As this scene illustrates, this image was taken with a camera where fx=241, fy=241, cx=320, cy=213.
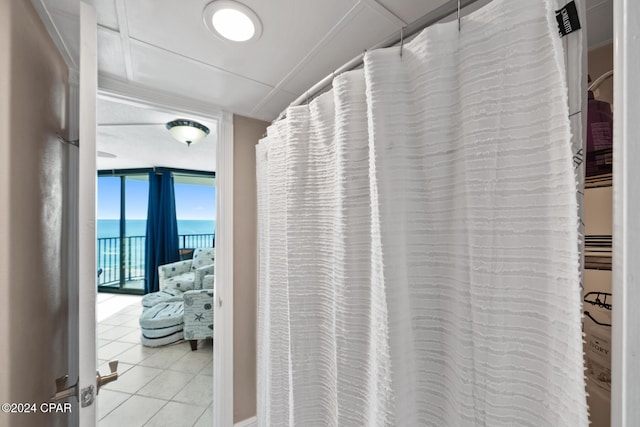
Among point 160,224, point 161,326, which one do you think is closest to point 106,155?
point 160,224

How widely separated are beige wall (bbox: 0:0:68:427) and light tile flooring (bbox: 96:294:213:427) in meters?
1.03

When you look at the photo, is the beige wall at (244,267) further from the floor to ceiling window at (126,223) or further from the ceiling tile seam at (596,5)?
the floor to ceiling window at (126,223)

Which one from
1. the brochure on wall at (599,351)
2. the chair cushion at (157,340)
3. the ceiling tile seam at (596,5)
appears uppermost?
the ceiling tile seam at (596,5)

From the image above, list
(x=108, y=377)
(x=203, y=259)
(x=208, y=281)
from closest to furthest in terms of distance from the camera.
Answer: (x=108, y=377), (x=208, y=281), (x=203, y=259)

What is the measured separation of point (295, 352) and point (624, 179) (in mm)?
906

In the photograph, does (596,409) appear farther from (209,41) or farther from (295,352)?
(209,41)

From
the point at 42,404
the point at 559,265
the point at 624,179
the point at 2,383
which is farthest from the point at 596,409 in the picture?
the point at 42,404

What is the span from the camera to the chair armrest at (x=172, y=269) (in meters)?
3.79

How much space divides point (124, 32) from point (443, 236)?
124 centimetres

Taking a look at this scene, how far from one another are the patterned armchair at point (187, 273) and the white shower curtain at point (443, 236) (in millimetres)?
3030

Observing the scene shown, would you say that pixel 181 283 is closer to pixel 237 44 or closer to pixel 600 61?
pixel 237 44

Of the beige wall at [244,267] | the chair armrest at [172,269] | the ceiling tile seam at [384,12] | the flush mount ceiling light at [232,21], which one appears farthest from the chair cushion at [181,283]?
the ceiling tile seam at [384,12]

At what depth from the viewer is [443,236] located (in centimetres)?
56

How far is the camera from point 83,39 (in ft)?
2.20
